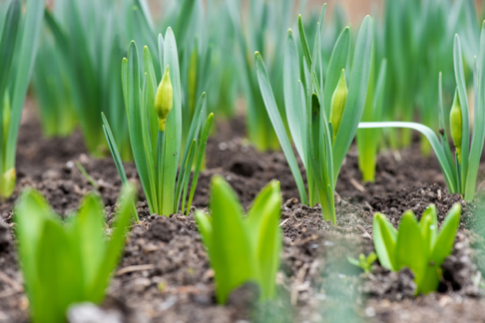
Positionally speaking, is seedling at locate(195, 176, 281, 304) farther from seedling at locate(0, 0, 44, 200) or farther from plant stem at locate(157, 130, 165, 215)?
seedling at locate(0, 0, 44, 200)

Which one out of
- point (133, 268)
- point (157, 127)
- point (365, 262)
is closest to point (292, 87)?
point (157, 127)

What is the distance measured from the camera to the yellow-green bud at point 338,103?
1392 millimetres

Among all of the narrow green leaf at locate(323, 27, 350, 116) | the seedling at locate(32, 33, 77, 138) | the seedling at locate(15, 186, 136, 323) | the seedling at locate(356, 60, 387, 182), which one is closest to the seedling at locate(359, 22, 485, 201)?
the narrow green leaf at locate(323, 27, 350, 116)

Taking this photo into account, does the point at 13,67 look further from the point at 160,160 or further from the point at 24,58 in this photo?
the point at 160,160

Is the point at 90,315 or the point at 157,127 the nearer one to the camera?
the point at 90,315

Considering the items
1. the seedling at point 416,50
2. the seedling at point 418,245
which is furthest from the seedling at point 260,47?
the seedling at point 418,245

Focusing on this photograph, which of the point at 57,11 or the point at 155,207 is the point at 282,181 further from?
the point at 57,11

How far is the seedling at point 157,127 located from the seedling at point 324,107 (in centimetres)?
24

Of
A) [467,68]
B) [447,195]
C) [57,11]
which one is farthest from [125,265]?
[467,68]

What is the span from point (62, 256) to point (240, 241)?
0.91ft

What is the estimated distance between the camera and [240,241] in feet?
2.77

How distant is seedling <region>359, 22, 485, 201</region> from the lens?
4.55 feet

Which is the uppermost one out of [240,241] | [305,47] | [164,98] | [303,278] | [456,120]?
[305,47]

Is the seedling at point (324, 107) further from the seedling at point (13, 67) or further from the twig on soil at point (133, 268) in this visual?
the seedling at point (13, 67)
